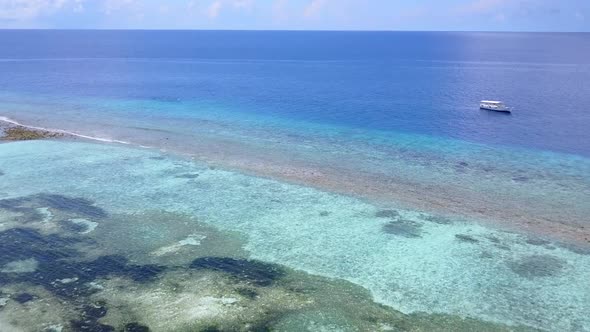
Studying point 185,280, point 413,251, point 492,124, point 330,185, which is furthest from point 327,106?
point 185,280

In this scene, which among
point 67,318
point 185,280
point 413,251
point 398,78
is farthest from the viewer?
point 398,78

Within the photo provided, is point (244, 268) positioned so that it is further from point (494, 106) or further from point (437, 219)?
point (494, 106)

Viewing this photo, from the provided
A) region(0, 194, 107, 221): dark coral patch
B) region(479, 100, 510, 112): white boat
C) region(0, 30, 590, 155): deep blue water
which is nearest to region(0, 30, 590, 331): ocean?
region(0, 194, 107, 221): dark coral patch

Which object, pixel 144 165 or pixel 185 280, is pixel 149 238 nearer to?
pixel 185 280

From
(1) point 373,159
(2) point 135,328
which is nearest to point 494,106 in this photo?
(1) point 373,159

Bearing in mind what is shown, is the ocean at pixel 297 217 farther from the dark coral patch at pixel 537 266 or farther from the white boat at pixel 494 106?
the white boat at pixel 494 106
